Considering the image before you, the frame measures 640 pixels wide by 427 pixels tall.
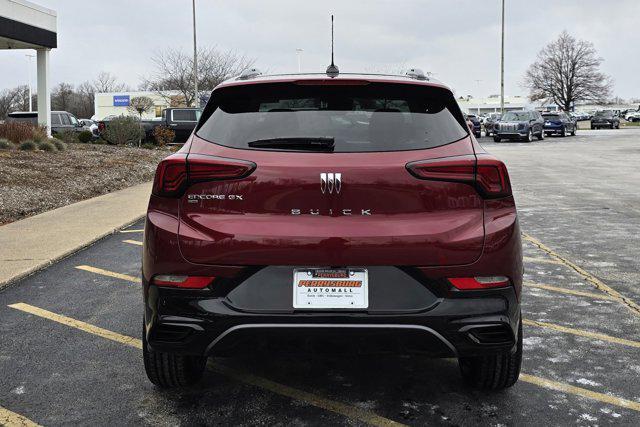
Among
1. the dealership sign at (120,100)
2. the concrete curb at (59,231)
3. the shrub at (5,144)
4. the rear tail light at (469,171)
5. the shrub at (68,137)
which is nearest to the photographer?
the rear tail light at (469,171)

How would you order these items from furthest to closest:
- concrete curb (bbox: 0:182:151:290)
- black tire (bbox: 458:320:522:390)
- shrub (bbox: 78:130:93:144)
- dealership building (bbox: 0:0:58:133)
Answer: shrub (bbox: 78:130:93:144), dealership building (bbox: 0:0:58:133), concrete curb (bbox: 0:182:151:290), black tire (bbox: 458:320:522:390)

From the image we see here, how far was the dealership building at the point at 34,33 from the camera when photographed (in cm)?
2422

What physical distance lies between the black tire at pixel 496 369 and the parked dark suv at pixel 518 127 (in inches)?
1415

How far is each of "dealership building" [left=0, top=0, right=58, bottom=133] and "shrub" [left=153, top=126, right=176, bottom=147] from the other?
13.6 ft

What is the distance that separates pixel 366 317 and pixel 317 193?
0.60 metres

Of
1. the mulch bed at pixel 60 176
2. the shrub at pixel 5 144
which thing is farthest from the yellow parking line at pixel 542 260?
the shrub at pixel 5 144

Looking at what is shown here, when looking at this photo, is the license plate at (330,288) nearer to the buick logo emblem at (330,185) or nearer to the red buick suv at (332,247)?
the red buick suv at (332,247)

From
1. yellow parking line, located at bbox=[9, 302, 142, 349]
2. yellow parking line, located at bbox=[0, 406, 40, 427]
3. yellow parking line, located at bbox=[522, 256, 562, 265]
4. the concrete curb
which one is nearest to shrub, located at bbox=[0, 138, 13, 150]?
the concrete curb

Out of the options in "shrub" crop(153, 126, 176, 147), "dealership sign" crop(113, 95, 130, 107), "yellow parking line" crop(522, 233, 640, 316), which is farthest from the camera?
"dealership sign" crop(113, 95, 130, 107)

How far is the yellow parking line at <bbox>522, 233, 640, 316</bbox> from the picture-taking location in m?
5.50

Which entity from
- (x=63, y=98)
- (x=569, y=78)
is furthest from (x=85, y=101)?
(x=569, y=78)

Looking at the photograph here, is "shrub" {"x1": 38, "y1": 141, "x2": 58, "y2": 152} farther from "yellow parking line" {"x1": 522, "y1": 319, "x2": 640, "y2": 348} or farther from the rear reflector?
the rear reflector

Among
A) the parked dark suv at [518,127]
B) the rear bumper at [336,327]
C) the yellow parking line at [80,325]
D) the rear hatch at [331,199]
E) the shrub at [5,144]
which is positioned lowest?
the yellow parking line at [80,325]

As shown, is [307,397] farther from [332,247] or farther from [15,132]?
[15,132]
